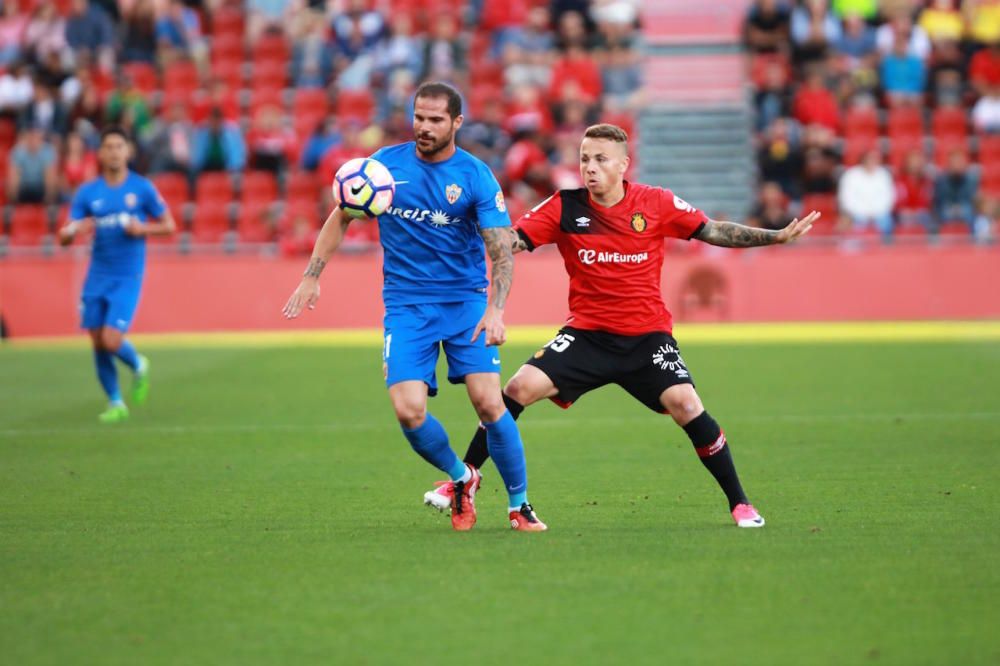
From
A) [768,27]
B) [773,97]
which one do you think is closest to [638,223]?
[773,97]

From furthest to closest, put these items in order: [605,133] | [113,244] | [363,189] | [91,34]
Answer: [91,34], [113,244], [605,133], [363,189]

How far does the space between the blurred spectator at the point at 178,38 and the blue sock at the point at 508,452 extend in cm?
2107

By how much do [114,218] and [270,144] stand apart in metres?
11.5

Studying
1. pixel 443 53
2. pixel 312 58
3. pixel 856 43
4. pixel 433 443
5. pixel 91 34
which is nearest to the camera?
pixel 433 443

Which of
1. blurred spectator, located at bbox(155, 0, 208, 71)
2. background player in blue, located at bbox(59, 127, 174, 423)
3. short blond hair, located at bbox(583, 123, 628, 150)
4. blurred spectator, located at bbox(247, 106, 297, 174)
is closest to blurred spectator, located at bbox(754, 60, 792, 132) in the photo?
blurred spectator, located at bbox(247, 106, 297, 174)

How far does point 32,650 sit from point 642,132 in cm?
2227

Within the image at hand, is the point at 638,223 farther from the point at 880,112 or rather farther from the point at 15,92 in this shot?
the point at 15,92

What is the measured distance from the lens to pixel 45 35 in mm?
27828

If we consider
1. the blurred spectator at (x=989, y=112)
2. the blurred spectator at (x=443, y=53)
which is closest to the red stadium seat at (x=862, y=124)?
the blurred spectator at (x=989, y=112)

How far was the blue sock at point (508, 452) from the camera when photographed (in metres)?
7.93

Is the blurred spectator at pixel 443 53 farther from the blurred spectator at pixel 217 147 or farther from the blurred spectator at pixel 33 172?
the blurred spectator at pixel 33 172

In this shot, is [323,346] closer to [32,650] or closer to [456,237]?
[456,237]

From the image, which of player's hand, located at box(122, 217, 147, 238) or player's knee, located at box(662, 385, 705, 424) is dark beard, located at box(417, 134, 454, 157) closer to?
player's knee, located at box(662, 385, 705, 424)

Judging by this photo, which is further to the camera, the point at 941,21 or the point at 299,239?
the point at 941,21
